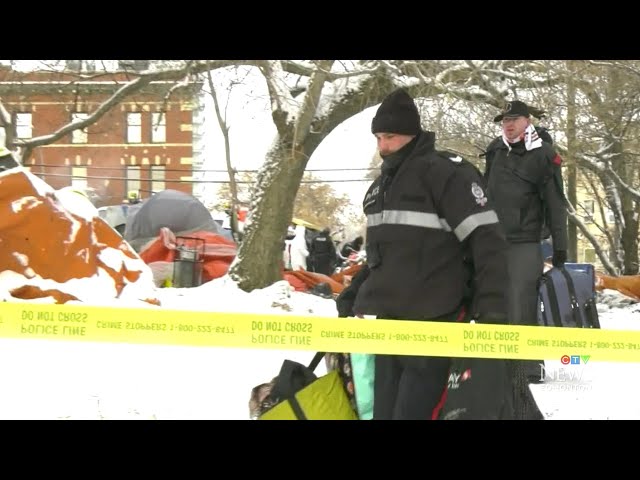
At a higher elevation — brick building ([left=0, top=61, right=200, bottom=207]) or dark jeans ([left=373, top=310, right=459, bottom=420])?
brick building ([left=0, top=61, right=200, bottom=207])

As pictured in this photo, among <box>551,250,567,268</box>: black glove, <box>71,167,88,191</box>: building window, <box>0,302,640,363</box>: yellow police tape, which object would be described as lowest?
<box>0,302,640,363</box>: yellow police tape

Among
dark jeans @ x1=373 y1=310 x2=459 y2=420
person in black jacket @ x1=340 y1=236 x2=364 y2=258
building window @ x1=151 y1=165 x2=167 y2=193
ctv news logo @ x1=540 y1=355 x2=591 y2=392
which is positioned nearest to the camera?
dark jeans @ x1=373 y1=310 x2=459 y2=420

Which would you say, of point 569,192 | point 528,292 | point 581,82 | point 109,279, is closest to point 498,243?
point 528,292

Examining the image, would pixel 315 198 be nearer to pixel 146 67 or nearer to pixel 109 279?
pixel 146 67

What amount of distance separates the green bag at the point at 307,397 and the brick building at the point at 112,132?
4.03m

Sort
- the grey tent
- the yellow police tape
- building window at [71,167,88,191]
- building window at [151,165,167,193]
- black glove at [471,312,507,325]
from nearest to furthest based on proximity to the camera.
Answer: black glove at [471,312,507,325]
the yellow police tape
building window at [71,167,88,191]
building window at [151,165,167,193]
the grey tent

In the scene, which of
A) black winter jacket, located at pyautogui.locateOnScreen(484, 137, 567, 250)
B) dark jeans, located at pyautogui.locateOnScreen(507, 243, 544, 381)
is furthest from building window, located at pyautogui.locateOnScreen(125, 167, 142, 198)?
dark jeans, located at pyautogui.locateOnScreen(507, 243, 544, 381)

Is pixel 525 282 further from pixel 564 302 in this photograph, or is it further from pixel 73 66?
pixel 73 66

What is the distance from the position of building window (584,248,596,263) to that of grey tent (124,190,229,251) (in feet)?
13.8

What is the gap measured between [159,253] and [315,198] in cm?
167

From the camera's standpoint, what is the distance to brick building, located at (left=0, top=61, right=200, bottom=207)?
774 cm

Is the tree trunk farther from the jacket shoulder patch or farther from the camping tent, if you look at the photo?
the camping tent

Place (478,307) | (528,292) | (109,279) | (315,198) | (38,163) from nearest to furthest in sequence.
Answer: (478,307), (528,292), (109,279), (38,163), (315,198)

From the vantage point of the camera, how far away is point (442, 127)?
7.96m
